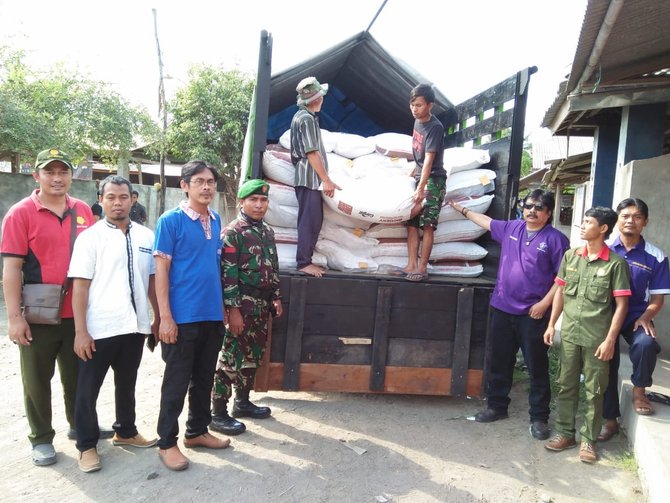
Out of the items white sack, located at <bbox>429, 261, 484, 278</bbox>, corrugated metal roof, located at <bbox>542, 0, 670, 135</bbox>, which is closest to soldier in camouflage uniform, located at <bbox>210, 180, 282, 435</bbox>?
white sack, located at <bbox>429, 261, 484, 278</bbox>

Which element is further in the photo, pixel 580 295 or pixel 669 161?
pixel 669 161

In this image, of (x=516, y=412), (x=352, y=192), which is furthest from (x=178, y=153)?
(x=516, y=412)

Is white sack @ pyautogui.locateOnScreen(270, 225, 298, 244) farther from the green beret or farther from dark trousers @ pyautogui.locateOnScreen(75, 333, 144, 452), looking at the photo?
dark trousers @ pyautogui.locateOnScreen(75, 333, 144, 452)

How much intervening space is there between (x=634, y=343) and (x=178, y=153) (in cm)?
1310

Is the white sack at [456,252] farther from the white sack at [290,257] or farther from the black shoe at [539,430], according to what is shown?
the black shoe at [539,430]

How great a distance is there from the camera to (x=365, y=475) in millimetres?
2777

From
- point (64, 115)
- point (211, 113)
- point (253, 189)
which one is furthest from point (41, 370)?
point (211, 113)

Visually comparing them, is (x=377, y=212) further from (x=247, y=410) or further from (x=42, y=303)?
(x=42, y=303)

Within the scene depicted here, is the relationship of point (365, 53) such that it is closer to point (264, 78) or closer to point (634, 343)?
point (264, 78)

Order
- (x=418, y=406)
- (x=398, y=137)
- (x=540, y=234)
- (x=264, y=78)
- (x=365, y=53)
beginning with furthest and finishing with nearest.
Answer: (x=365, y=53) → (x=398, y=137) → (x=418, y=406) → (x=264, y=78) → (x=540, y=234)

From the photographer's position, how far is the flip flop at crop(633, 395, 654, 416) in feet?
9.90

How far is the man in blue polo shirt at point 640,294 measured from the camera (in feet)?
9.82

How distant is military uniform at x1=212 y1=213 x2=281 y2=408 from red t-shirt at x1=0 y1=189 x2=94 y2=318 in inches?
34.2

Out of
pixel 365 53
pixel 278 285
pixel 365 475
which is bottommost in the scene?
pixel 365 475
